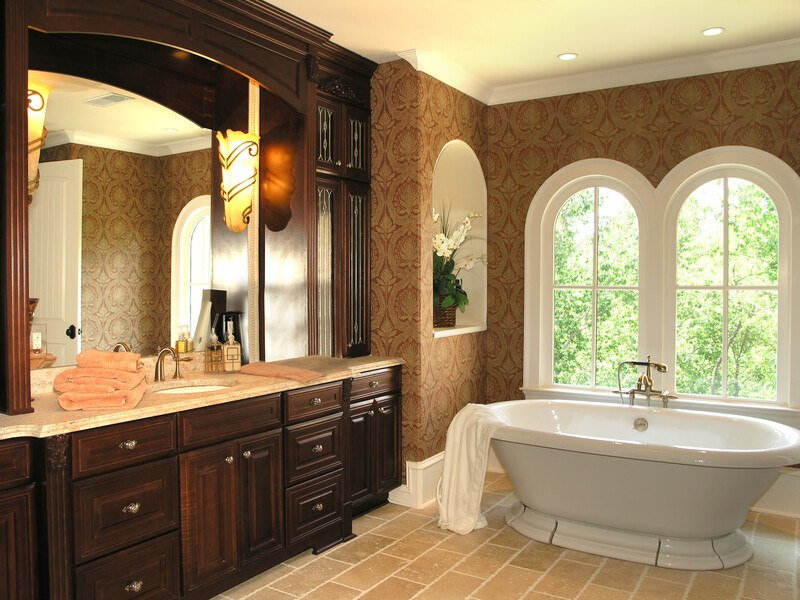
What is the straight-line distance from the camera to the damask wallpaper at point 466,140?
405cm

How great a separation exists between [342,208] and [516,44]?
4.48 feet

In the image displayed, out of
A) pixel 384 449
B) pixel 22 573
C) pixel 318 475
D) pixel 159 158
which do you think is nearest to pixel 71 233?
pixel 159 158

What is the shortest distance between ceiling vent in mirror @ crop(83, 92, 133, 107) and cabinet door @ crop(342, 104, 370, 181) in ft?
4.37

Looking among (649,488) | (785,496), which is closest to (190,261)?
(649,488)

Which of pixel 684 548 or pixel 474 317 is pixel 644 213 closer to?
pixel 474 317

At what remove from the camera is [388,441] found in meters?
4.03

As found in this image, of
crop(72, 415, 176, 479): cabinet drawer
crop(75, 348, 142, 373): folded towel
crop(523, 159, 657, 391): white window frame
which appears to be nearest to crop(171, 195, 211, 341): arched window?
crop(75, 348, 142, 373): folded towel

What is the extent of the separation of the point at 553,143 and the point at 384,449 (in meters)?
2.37

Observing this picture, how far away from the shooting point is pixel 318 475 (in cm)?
332

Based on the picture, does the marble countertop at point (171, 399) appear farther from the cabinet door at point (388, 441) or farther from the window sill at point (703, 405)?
the window sill at point (703, 405)

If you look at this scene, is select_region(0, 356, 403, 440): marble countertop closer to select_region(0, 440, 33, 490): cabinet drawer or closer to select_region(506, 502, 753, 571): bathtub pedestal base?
select_region(0, 440, 33, 490): cabinet drawer

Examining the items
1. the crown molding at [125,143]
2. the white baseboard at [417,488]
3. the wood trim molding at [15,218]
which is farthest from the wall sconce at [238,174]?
the white baseboard at [417,488]

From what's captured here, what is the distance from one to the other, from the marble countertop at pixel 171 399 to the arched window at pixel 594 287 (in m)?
1.60

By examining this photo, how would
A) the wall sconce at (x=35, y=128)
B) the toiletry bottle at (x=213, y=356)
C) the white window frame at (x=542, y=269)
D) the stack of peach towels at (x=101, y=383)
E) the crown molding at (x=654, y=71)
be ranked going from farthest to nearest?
the white window frame at (x=542, y=269), the crown molding at (x=654, y=71), the toiletry bottle at (x=213, y=356), the wall sconce at (x=35, y=128), the stack of peach towels at (x=101, y=383)
